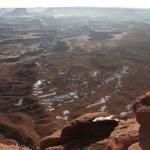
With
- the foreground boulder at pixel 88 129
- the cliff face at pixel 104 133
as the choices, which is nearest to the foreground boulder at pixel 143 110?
the cliff face at pixel 104 133

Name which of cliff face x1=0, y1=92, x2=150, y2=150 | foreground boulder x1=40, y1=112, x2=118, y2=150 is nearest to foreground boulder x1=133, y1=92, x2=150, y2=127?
cliff face x1=0, y1=92, x2=150, y2=150

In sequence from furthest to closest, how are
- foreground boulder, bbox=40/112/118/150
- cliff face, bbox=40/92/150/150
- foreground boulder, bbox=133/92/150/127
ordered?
foreground boulder, bbox=40/112/118/150
cliff face, bbox=40/92/150/150
foreground boulder, bbox=133/92/150/127

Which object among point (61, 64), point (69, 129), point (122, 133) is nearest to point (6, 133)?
point (69, 129)

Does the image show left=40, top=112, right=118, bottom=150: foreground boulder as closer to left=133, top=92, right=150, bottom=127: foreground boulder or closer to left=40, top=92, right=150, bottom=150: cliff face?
left=40, top=92, right=150, bottom=150: cliff face

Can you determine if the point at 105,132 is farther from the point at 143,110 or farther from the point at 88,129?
the point at 143,110

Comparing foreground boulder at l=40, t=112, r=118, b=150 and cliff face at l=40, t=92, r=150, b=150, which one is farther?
foreground boulder at l=40, t=112, r=118, b=150

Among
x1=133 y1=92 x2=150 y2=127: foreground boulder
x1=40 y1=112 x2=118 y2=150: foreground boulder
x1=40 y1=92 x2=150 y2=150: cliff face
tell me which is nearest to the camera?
x1=133 y1=92 x2=150 y2=127: foreground boulder

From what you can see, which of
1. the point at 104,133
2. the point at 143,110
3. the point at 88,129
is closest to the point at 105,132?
the point at 104,133

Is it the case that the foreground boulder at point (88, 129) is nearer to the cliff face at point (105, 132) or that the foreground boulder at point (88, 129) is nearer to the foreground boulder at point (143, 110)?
the cliff face at point (105, 132)

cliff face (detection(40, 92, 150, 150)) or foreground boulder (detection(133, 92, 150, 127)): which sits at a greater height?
foreground boulder (detection(133, 92, 150, 127))
